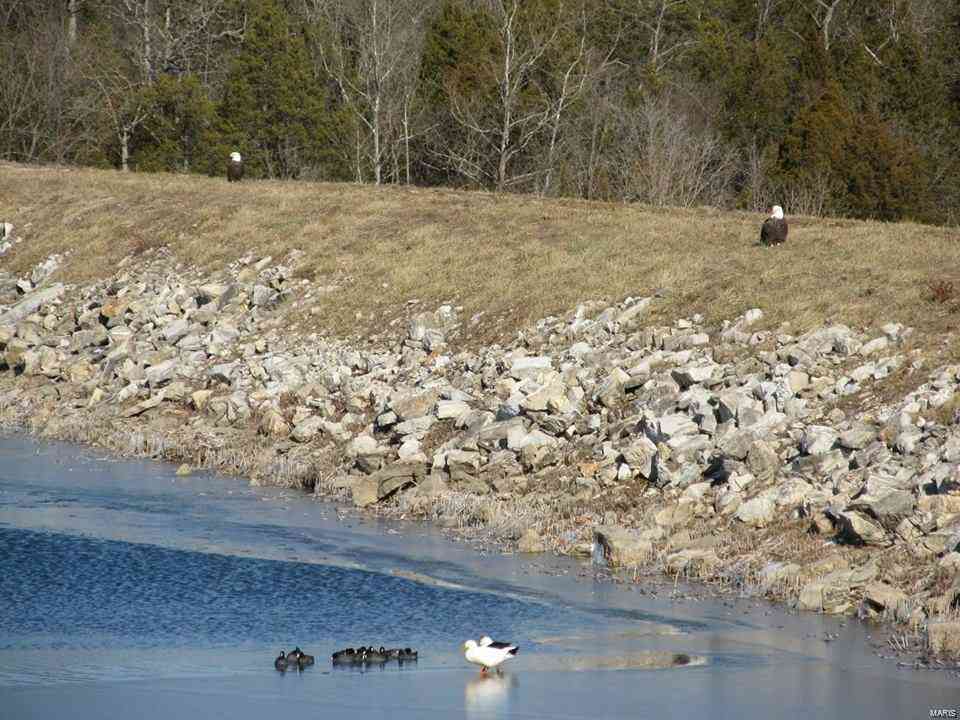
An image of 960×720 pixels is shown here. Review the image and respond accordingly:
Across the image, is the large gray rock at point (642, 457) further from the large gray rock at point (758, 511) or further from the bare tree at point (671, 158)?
the bare tree at point (671, 158)

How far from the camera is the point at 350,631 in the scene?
1703 centimetres

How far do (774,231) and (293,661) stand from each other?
1817 centimetres

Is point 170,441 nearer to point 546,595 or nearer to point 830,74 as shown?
point 546,595

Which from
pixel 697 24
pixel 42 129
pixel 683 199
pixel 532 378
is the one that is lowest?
pixel 532 378

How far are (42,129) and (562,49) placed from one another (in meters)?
21.8

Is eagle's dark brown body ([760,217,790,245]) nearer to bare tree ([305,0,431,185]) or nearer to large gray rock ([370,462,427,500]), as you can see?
large gray rock ([370,462,427,500])

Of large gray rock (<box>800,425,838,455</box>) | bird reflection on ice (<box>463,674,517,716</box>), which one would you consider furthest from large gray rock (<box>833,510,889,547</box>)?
bird reflection on ice (<box>463,674,517,716</box>)

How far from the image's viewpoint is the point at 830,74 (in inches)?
2174

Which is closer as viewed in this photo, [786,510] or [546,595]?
[546,595]

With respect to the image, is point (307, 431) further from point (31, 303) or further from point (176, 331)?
point (31, 303)

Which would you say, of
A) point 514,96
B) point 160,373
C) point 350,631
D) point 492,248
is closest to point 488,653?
point 350,631

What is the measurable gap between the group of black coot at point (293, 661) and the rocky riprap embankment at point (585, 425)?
223 inches

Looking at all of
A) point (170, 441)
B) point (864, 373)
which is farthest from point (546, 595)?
point (170, 441)

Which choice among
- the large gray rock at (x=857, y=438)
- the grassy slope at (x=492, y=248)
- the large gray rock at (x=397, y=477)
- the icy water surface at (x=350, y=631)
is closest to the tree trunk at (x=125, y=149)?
the grassy slope at (x=492, y=248)
